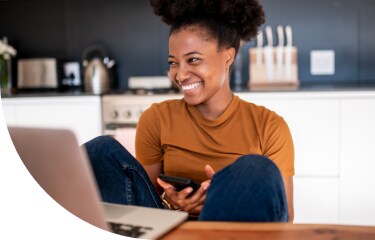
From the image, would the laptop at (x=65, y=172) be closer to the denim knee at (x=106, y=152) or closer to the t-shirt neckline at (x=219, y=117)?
the denim knee at (x=106, y=152)

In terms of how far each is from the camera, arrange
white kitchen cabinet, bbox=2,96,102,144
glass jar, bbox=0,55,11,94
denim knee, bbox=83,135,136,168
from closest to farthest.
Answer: denim knee, bbox=83,135,136,168 < white kitchen cabinet, bbox=2,96,102,144 < glass jar, bbox=0,55,11,94

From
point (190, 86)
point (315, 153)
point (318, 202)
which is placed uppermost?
point (190, 86)

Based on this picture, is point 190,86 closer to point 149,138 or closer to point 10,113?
point 149,138

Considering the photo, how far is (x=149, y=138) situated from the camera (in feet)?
2.25

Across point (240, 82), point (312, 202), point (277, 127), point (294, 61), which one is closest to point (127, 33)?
point (240, 82)

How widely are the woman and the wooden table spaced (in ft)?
0.54

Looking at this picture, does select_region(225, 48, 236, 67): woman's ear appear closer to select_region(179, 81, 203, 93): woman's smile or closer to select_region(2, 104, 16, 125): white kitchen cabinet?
select_region(179, 81, 203, 93): woman's smile

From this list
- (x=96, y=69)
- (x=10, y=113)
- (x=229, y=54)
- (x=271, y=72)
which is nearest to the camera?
(x=229, y=54)

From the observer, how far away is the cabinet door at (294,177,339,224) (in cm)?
85

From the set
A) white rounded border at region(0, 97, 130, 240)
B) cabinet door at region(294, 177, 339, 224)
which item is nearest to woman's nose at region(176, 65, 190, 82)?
white rounded border at region(0, 97, 130, 240)

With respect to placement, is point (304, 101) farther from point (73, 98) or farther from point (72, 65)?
point (72, 65)

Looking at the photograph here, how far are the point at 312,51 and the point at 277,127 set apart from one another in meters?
0.68

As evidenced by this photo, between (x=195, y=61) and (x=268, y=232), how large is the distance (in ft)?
1.05

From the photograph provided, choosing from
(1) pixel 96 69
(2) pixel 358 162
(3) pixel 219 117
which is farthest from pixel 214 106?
(1) pixel 96 69
